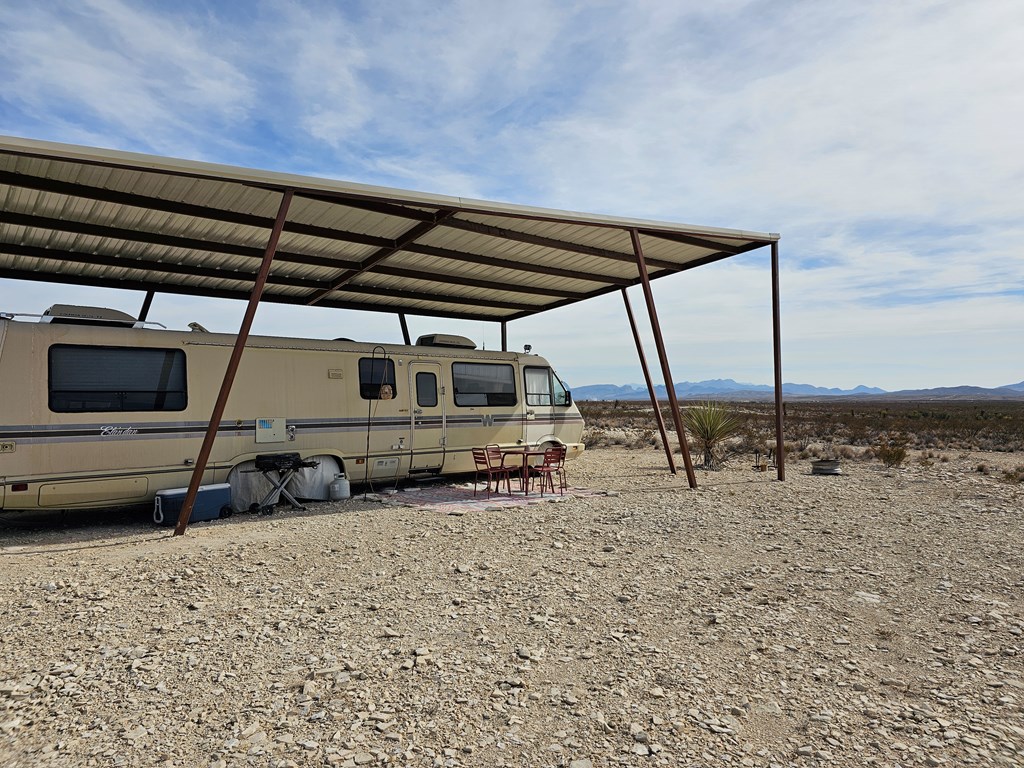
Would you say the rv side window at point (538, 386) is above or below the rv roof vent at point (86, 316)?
below

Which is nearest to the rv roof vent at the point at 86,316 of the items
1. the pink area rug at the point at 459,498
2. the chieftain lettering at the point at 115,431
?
the chieftain lettering at the point at 115,431

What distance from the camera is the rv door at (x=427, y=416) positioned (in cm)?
1022

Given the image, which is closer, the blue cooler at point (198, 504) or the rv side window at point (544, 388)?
the blue cooler at point (198, 504)

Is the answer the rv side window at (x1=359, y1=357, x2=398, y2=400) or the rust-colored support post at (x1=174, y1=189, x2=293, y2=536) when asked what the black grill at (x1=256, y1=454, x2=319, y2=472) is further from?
the rv side window at (x1=359, y1=357, x2=398, y2=400)

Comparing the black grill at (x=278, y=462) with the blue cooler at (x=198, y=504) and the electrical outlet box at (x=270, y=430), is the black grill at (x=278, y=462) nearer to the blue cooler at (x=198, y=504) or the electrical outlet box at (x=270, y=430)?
the electrical outlet box at (x=270, y=430)

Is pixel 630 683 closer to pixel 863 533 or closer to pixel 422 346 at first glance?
pixel 863 533

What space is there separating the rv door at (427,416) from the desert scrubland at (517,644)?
2891 mm

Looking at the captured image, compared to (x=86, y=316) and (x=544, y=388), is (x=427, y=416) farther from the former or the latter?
(x=86, y=316)

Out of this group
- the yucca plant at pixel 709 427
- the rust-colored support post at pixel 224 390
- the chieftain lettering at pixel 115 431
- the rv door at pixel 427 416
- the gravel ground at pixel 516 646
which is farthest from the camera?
the yucca plant at pixel 709 427

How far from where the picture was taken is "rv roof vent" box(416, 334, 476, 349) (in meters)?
11.0

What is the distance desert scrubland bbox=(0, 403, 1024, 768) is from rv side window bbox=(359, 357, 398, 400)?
2654 millimetres

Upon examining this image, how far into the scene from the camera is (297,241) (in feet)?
32.2

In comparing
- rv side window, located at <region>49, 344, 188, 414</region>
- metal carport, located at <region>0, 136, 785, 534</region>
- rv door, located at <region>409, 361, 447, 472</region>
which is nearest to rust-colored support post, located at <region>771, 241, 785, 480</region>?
metal carport, located at <region>0, 136, 785, 534</region>

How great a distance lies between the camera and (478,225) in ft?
30.6
